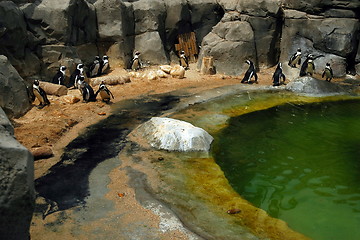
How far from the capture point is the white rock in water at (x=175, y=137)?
8.22 metres

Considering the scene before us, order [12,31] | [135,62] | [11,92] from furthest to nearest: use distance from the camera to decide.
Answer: [135,62] → [12,31] → [11,92]

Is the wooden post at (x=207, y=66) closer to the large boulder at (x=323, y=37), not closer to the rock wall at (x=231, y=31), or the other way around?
the rock wall at (x=231, y=31)

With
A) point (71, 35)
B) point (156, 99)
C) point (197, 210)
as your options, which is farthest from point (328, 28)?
point (197, 210)

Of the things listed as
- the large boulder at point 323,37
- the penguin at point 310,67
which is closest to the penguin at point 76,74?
the penguin at point 310,67

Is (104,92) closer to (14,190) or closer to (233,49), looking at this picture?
(233,49)

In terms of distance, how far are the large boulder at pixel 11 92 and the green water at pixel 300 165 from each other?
5689 millimetres

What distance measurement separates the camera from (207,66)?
53.6 ft

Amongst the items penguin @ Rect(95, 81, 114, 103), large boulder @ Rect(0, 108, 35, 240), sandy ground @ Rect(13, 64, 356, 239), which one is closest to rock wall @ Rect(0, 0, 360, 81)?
sandy ground @ Rect(13, 64, 356, 239)

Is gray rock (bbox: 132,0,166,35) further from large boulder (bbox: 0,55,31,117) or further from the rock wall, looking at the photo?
large boulder (bbox: 0,55,31,117)

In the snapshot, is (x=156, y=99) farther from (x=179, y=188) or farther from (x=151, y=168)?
(x=179, y=188)

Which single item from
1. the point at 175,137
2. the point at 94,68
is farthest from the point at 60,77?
the point at 175,137

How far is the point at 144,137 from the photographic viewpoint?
29.0 feet

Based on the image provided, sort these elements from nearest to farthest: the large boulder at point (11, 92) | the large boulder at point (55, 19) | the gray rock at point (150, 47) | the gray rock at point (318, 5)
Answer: the large boulder at point (11, 92)
the large boulder at point (55, 19)
the gray rock at point (318, 5)
the gray rock at point (150, 47)

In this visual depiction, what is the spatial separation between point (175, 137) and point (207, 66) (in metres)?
8.52
